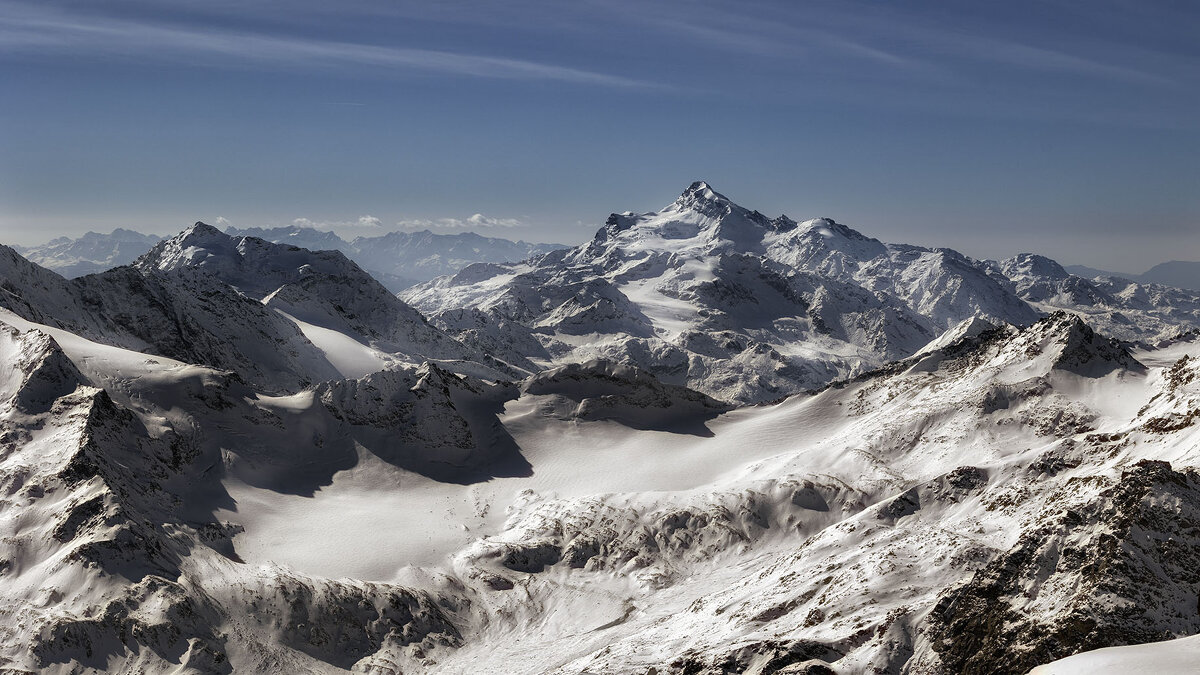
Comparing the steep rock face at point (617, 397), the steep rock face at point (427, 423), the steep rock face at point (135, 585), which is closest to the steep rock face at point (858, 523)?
the steep rock face at point (617, 397)

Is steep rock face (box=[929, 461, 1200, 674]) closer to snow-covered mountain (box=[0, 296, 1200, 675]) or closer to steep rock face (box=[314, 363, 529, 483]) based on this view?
snow-covered mountain (box=[0, 296, 1200, 675])

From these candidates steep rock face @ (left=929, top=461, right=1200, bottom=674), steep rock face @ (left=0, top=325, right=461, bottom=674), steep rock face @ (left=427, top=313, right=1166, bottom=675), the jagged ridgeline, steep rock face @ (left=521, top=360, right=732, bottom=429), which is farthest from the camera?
steep rock face @ (left=521, top=360, right=732, bottom=429)

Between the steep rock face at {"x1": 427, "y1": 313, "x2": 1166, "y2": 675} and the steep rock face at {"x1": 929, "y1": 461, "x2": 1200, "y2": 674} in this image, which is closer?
the steep rock face at {"x1": 929, "y1": 461, "x2": 1200, "y2": 674}

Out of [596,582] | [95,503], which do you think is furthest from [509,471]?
[95,503]

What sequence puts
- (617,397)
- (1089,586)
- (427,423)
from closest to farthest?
(1089,586) < (427,423) < (617,397)

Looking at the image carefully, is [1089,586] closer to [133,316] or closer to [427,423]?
[427,423]

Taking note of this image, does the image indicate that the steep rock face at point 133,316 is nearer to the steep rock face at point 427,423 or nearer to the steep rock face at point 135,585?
the steep rock face at point 135,585

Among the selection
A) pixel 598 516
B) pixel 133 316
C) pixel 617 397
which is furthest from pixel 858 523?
A: pixel 133 316

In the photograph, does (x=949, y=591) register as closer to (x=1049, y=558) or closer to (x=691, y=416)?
(x=1049, y=558)

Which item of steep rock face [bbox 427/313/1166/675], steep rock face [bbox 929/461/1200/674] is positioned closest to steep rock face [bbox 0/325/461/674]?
steep rock face [bbox 427/313/1166/675]
